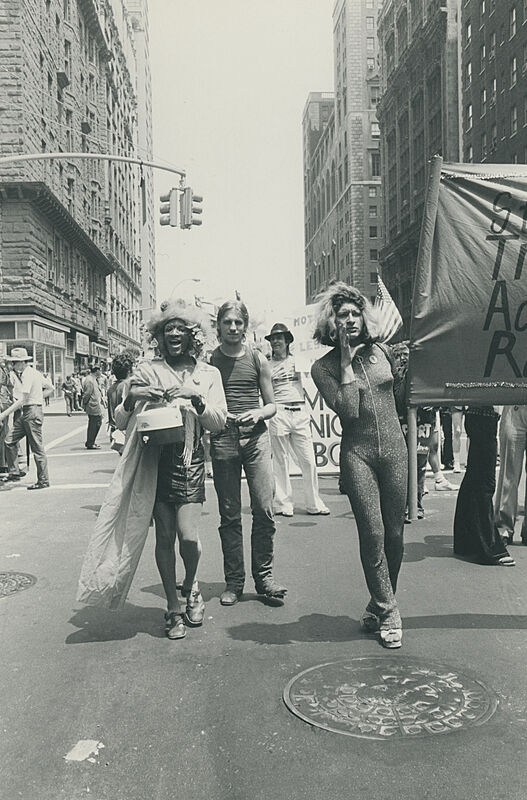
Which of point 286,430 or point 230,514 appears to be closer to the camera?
point 230,514

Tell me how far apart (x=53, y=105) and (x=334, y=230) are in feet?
281

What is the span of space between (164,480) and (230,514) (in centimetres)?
86

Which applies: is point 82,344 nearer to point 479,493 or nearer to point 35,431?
point 35,431

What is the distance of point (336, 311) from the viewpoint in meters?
4.68

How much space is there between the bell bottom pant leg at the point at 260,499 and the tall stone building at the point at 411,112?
58.1 metres

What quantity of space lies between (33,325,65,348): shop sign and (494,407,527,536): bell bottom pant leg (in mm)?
32934

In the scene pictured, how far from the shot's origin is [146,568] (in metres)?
6.50

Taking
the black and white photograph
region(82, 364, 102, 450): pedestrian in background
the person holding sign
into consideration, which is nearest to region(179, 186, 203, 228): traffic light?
region(82, 364, 102, 450): pedestrian in background

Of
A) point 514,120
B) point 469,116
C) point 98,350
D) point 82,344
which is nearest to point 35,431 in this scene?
point 82,344

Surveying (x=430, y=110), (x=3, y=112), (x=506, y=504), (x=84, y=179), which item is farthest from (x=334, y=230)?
(x=506, y=504)

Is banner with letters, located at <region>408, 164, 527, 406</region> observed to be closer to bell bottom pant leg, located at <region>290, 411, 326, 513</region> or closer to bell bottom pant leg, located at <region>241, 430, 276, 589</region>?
bell bottom pant leg, located at <region>241, 430, 276, 589</region>

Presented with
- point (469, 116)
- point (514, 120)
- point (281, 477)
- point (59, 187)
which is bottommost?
point (281, 477)

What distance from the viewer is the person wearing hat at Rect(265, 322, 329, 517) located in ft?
29.0

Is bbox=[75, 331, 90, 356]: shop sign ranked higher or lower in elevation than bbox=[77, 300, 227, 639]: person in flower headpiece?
higher
